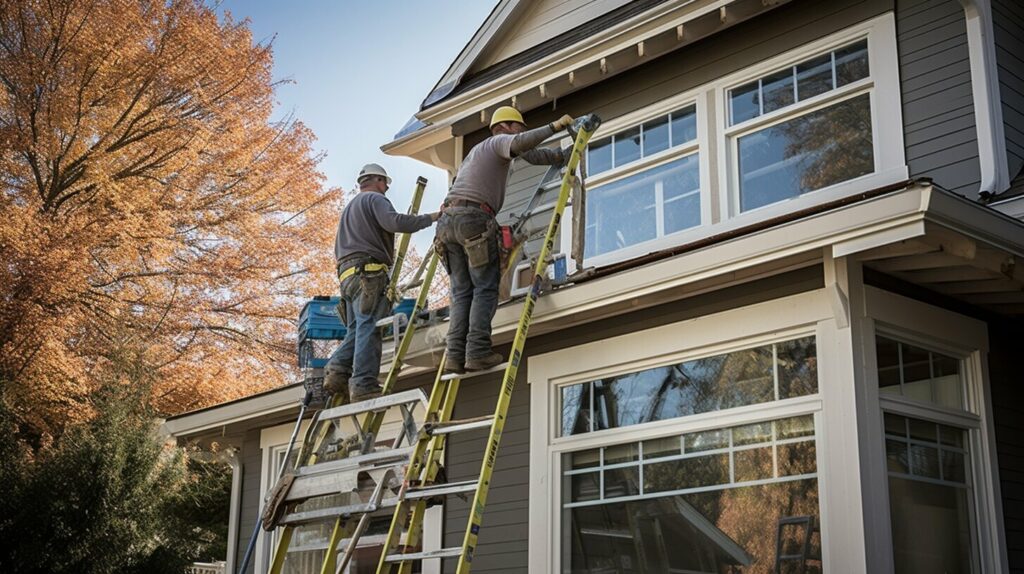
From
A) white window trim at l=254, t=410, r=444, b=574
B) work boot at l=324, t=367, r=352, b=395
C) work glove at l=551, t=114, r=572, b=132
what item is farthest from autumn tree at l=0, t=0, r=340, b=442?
work glove at l=551, t=114, r=572, b=132

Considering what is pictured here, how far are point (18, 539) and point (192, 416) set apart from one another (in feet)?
10.5

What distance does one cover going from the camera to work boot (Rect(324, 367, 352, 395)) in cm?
745

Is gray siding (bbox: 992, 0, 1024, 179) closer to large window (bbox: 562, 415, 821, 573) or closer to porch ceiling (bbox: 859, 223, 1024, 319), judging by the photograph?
porch ceiling (bbox: 859, 223, 1024, 319)

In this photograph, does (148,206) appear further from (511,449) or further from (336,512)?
(336,512)

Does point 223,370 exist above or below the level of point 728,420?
above

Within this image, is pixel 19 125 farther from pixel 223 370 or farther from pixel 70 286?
pixel 223 370

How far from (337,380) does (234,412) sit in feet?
10.3

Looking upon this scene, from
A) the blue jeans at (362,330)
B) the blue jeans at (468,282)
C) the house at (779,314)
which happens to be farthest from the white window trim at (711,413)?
the blue jeans at (362,330)

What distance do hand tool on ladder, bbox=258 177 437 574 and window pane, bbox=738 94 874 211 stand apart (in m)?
2.42

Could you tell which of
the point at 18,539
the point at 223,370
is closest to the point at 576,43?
the point at 18,539

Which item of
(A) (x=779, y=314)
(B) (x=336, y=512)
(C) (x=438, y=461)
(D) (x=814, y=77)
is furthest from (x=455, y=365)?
(D) (x=814, y=77)

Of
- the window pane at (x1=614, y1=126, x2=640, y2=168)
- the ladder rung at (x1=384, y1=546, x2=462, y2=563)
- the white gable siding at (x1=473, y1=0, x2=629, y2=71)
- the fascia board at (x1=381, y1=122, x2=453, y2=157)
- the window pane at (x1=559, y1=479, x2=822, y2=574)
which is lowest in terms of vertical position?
the ladder rung at (x1=384, y1=546, x2=462, y2=563)

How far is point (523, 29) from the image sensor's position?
10547 millimetres

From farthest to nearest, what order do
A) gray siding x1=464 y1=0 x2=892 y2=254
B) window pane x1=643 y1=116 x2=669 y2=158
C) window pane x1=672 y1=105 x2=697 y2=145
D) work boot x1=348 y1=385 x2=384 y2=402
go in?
window pane x1=643 y1=116 x2=669 y2=158 < window pane x1=672 y1=105 x2=697 y2=145 < gray siding x1=464 y1=0 x2=892 y2=254 < work boot x1=348 y1=385 x2=384 y2=402
